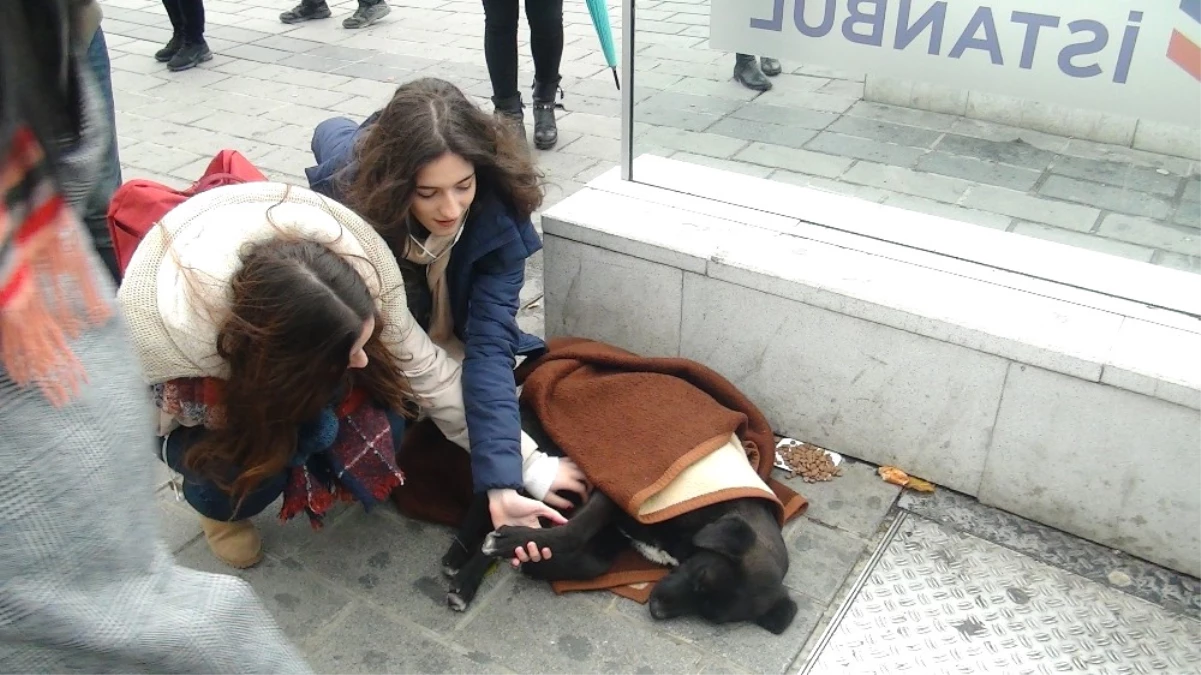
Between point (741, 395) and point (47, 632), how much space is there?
1836mm

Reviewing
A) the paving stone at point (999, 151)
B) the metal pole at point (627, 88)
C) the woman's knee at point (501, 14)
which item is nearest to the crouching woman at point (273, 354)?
the metal pole at point (627, 88)

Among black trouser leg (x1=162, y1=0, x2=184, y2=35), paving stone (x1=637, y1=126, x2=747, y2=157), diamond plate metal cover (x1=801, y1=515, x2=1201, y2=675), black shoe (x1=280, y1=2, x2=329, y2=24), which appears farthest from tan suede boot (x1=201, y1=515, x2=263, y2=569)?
black shoe (x1=280, y1=2, x2=329, y2=24)

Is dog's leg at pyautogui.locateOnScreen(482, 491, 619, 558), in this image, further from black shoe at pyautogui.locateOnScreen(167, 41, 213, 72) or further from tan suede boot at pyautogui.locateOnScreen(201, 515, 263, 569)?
black shoe at pyautogui.locateOnScreen(167, 41, 213, 72)

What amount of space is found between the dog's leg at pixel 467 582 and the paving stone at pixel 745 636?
315mm

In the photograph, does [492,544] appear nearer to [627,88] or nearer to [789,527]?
[789,527]

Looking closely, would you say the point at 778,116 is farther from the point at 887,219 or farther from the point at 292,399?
the point at 292,399

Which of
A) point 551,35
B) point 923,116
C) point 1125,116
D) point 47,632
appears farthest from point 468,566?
point 551,35

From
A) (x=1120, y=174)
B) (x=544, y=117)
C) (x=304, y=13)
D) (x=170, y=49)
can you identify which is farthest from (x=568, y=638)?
(x=304, y=13)

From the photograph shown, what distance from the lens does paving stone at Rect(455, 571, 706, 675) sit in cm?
209

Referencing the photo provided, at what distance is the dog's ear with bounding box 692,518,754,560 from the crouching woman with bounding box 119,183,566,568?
35 cm

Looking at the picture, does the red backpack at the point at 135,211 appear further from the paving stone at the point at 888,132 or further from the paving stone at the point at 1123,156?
the paving stone at the point at 1123,156

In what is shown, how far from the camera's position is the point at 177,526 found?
2479mm

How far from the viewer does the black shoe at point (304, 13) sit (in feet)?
23.1

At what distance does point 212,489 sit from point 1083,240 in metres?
2.10
